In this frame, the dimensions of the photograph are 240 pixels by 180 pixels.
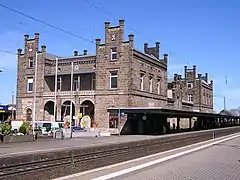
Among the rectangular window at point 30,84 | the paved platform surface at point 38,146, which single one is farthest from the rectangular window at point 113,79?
the paved platform surface at point 38,146

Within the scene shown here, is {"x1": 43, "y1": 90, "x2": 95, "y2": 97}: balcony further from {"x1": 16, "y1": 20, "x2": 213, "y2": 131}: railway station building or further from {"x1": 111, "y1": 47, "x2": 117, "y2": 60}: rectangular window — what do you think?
{"x1": 111, "y1": 47, "x2": 117, "y2": 60}: rectangular window

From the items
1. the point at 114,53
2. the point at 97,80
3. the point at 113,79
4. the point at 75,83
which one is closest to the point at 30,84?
the point at 75,83

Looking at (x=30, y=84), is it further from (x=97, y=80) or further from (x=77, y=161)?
(x=77, y=161)

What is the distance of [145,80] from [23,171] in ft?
155

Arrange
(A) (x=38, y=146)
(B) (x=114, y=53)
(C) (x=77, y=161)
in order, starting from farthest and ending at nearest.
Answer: (B) (x=114, y=53), (A) (x=38, y=146), (C) (x=77, y=161)

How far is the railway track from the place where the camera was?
9445mm

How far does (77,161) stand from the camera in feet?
40.2

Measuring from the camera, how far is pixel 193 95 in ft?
303

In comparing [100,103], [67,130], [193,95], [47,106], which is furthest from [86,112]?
[193,95]

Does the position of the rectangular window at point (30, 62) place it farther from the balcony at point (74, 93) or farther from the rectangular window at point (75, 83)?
the rectangular window at point (75, 83)

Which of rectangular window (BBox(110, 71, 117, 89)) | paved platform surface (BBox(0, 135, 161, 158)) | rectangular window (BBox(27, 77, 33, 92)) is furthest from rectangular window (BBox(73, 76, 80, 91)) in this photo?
paved platform surface (BBox(0, 135, 161, 158))

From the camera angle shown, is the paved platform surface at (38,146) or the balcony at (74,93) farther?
the balcony at (74,93)

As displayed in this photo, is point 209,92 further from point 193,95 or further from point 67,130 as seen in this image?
point 67,130

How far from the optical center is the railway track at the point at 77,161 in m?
9.44
